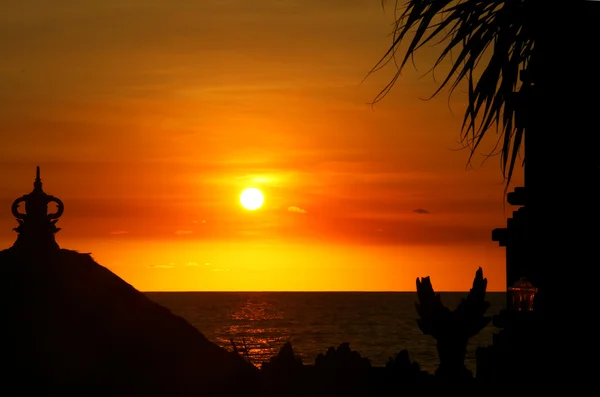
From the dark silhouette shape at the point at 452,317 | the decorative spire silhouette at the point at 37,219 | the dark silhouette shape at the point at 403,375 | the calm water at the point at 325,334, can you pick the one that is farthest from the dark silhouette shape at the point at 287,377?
the calm water at the point at 325,334

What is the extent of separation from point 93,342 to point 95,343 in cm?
3

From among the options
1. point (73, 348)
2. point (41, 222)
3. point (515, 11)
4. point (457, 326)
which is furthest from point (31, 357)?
point (515, 11)

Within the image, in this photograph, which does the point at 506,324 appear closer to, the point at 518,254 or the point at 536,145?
the point at 518,254

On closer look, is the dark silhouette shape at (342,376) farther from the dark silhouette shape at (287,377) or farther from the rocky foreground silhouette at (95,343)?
the rocky foreground silhouette at (95,343)

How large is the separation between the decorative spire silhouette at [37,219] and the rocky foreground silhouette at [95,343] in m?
0.42

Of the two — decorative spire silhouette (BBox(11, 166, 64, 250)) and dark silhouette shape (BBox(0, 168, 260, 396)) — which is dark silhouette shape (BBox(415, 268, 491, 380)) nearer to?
dark silhouette shape (BBox(0, 168, 260, 396))

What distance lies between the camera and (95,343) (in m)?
8.43

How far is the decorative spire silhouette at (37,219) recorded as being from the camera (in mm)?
9555

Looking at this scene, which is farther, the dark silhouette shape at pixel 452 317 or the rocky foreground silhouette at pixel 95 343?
the rocky foreground silhouette at pixel 95 343

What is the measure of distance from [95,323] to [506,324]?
3.33m

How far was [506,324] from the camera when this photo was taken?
8.32 m

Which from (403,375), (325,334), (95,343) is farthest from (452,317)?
(325,334)

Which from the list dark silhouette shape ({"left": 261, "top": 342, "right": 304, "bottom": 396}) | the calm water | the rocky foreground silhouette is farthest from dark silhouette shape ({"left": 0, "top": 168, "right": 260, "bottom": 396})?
the calm water

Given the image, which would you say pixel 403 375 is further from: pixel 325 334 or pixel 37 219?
pixel 325 334
